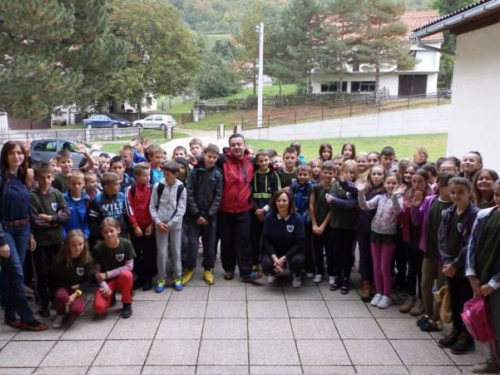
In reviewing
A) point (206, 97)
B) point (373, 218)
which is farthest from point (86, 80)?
point (206, 97)

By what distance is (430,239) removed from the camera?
14.6ft

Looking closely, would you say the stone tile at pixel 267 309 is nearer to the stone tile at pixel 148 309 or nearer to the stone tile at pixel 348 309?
the stone tile at pixel 348 309

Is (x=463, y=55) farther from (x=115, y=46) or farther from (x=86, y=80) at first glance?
(x=86, y=80)

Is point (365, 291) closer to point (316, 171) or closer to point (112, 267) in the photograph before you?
point (316, 171)

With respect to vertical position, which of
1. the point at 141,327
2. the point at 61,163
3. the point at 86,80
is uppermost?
the point at 86,80

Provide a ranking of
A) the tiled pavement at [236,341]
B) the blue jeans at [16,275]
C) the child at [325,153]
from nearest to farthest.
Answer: the tiled pavement at [236,341] < the blue jeans at [16,275] < the child at [325,153]

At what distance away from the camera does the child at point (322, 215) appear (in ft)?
18.5

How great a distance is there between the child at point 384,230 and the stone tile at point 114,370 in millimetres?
2726

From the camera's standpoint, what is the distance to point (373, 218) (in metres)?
5.12

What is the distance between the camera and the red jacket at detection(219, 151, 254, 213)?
19.1ft

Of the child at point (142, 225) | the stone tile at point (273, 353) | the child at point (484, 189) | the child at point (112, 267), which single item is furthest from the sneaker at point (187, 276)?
the child at point (484, 189)

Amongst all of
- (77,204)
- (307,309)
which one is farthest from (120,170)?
(307,309)

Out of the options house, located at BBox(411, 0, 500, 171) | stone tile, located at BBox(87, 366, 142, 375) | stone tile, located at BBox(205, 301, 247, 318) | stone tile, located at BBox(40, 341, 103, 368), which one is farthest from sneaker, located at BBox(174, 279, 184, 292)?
house, located at BBox(411, 0, 500, 171)

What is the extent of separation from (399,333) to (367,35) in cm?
3390
